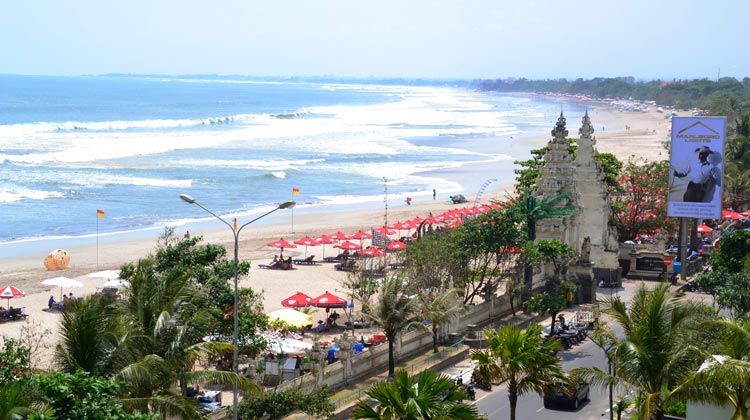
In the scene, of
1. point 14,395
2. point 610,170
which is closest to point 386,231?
point 610,170

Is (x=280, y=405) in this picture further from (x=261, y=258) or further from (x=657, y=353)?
(x=261, y=258)

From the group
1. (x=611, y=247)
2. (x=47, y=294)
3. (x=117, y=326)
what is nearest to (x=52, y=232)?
(x=47, y=294)

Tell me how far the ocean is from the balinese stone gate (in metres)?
25.2

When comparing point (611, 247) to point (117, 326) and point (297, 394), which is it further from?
point (117, 326)

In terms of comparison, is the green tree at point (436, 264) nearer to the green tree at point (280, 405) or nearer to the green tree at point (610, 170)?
the green tree at point (280, 405)

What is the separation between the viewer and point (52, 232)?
56.2 metres

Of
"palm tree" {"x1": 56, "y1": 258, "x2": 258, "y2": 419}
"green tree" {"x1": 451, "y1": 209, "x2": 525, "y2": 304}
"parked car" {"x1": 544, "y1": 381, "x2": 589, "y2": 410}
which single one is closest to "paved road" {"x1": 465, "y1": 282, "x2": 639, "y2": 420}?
"parked car" {"x1": 544, "y1": 381, "x2": 589, "y2": 410}

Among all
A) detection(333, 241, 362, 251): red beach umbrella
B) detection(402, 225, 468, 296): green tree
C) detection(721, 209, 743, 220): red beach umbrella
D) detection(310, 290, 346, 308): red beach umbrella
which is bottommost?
detection(333, 241, 362, 251): red beach umbrella

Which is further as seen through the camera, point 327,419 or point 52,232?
point 52,232

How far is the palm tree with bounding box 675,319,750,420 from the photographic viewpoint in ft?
52.4

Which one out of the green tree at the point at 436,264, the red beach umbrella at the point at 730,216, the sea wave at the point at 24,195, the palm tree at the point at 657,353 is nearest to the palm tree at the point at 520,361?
the palm tree at the point at 657,353

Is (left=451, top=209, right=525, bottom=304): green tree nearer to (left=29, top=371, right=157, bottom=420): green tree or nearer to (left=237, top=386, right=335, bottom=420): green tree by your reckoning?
(left=237, top=386, right=335, bottom=420): green tree

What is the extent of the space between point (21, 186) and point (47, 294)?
3402 cm

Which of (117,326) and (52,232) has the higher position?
(117,326)
